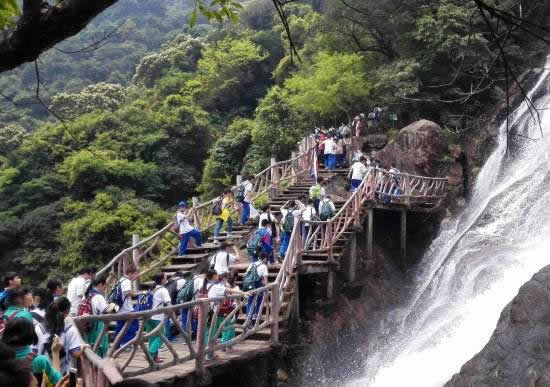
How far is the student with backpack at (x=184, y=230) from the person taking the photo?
1182cm

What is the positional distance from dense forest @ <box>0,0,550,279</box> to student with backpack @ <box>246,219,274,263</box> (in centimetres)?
761

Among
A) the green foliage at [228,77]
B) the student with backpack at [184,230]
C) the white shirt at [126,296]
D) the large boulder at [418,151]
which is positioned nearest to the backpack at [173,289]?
the white shirt at [126,296]

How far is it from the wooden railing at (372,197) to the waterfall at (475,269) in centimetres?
123

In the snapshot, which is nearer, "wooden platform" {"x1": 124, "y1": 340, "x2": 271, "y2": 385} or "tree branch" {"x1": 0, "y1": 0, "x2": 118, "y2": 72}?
"tree branch" {"x1": 0, "y1": 0, "x2": 118, "y2": 72}

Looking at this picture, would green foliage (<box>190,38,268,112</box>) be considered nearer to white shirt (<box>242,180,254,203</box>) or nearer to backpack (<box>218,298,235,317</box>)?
white shirt (<box>242,180,254,203</box>)

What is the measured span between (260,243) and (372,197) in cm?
494

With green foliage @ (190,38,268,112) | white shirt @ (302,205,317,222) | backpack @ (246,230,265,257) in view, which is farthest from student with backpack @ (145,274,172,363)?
green foliage @ (190,38,268,112)

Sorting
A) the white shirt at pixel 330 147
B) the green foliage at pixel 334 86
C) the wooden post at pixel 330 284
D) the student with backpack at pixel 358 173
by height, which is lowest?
the wooden post at pixel 330 284

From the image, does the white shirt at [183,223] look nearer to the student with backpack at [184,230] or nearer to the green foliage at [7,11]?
the student with backpack at [184,230]

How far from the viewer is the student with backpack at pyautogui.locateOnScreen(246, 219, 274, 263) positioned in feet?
35.3

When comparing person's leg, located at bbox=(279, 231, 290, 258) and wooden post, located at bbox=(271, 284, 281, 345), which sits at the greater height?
person's leg, located at bbox=(279, 231, 290, 258)

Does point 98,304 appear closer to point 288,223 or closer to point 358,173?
point 288,223

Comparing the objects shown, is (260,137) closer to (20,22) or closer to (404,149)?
(404,149)

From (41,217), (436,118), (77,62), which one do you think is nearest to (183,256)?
(41,217)
